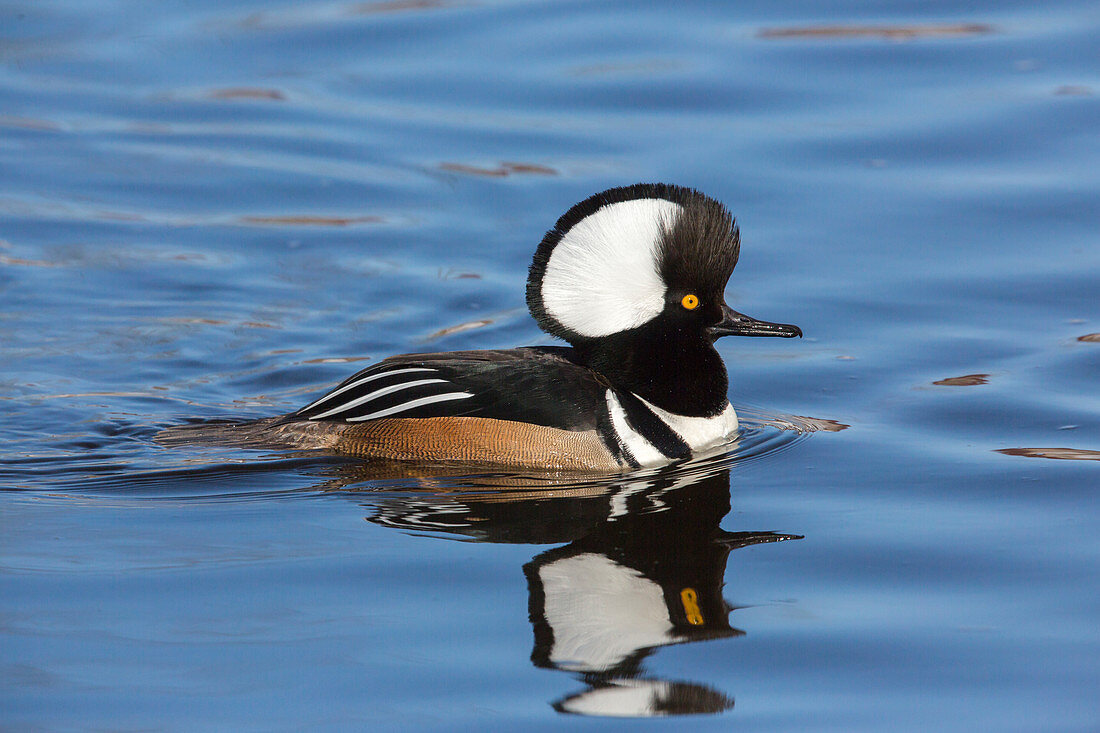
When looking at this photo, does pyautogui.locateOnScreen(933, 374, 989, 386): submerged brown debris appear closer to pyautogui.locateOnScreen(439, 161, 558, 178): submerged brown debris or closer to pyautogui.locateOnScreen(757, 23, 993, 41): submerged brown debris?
pyautogui.locateOnScreen(439, 161, 558, 178): submerged brown debris

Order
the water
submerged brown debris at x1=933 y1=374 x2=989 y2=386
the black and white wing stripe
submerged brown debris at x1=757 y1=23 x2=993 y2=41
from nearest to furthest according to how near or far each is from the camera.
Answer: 1. the water
2. the black and white wing stripe
3. submerged brown debris at x1=933 y1=374 x2=989 y2=386
4. submerged brown debris at x1=757 y1=23 x2=993 y2=41

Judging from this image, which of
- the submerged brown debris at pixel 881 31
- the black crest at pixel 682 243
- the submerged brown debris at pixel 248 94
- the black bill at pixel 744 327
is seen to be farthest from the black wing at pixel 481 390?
the submerged brown debris at pixel 881 31

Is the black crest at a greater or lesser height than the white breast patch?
greater

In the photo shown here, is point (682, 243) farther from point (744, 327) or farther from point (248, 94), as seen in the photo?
point (248, 94)

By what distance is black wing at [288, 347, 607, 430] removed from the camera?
248 inches

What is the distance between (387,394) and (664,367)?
1363 mm

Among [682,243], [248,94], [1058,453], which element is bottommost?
[1058,453]

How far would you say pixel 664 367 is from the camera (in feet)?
21.6

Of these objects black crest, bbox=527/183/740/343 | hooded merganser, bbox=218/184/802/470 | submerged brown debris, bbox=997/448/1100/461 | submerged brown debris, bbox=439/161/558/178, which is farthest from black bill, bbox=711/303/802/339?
submerged brown debris, bbox=439/161/558/178

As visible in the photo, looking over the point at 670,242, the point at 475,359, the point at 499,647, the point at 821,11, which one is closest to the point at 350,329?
the point at 475,359

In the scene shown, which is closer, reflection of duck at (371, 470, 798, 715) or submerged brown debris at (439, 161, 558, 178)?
reflection of duck at (371, 470, 798, 715)

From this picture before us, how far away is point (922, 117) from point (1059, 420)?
5.22 m

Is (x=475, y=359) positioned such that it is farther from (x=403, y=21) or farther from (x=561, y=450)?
(x=403, y=21)

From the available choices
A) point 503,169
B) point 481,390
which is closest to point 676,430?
point 481,390
